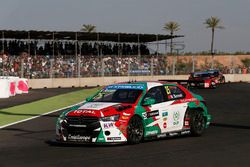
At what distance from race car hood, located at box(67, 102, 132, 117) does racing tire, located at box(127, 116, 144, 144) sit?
11.9 inches

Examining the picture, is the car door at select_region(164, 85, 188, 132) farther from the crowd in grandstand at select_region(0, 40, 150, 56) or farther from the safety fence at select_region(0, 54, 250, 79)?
the crowd in grandstand at select_region(0, 40, 150, 56)

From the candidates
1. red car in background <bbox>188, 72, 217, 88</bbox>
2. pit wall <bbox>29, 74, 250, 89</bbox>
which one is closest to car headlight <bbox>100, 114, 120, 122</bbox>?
red car in background <bbox>188, 72, 217, 88</bbox>

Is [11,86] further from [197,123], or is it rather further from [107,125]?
[107,125]

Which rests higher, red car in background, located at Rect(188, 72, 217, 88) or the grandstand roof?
the grandstand roof

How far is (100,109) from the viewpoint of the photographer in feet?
38.6

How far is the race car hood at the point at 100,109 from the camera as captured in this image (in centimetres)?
1166

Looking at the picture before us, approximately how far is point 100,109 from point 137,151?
1.28 m

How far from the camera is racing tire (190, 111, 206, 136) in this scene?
13617 millimetres

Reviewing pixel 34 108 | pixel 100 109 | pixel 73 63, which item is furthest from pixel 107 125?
pixel 73 63

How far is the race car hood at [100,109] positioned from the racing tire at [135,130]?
0.99ft

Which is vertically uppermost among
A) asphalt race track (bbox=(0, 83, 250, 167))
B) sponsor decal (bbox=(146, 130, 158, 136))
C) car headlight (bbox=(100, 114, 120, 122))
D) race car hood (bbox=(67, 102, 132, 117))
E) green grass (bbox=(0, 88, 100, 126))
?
race car hood (bbox=(67, 102, 132, 117))

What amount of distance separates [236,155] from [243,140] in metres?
2.57

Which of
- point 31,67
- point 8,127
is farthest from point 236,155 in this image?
point 31,67

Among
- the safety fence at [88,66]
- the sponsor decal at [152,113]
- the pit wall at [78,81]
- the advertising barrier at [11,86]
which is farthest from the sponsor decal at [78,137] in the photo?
the pit wall at [78,81]
